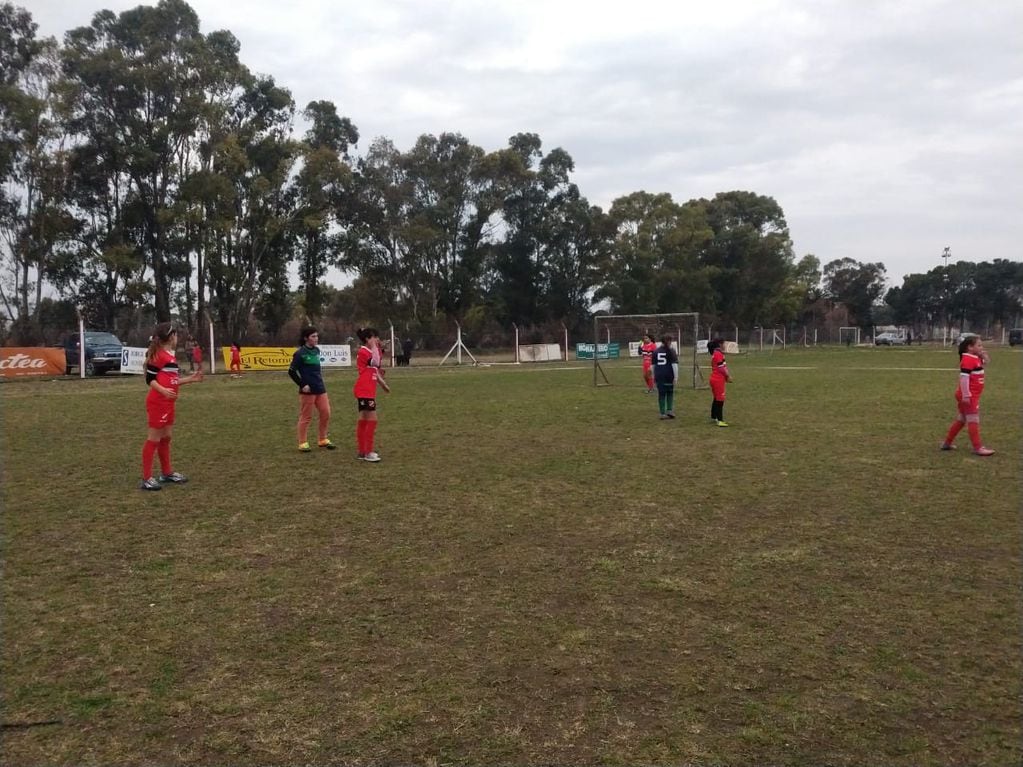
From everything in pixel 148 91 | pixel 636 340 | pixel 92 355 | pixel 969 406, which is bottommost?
pixel 969 406

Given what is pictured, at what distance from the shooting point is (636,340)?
4088 cm

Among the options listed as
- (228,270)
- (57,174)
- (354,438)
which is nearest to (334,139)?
(228,270)

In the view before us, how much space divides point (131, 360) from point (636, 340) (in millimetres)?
25274

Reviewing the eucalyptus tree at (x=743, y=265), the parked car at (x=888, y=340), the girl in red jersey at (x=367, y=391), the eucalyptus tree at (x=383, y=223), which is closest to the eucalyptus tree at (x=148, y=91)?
the eucalyptus tree at (x=383, y=223)

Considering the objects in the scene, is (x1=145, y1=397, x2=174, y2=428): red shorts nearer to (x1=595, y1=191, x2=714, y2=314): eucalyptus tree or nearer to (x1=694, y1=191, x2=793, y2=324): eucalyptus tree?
(x1=595, y1=191, x2=714, y2=314): eucalyptus tree

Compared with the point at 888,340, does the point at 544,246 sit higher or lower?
higher

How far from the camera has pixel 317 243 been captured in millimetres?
51219

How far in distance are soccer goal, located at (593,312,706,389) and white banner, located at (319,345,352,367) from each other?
11459mm

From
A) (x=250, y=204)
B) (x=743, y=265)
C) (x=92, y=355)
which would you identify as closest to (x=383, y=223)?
(x=250, y=204)

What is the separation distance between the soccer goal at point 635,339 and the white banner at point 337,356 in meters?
11.5

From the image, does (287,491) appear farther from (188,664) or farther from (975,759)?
(975,759)

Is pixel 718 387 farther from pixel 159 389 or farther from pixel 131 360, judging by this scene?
pixel 131 360

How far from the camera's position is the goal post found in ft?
73.3

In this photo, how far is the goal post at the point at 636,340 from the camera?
22344 mm
